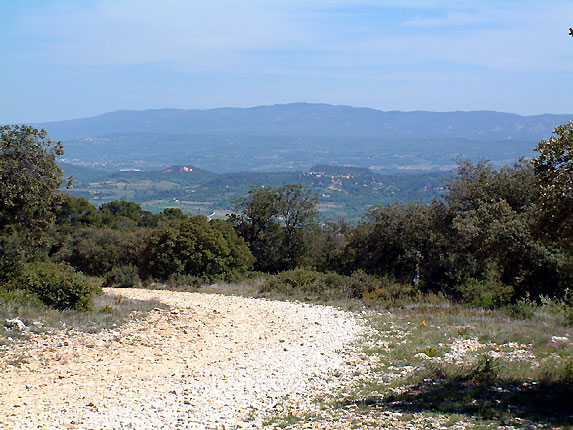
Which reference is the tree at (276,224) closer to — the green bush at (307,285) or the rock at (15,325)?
the green bush at (307,285)

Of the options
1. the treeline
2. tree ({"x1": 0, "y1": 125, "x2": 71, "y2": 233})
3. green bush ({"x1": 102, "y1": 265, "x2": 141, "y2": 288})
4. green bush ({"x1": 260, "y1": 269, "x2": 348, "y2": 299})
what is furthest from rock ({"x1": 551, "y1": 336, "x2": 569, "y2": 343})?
green bush ({"x1": 102, "y1": 265, "x2": 141, "y2": 288})

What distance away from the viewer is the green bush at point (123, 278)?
79.3 feet

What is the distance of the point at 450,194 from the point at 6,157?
690 inches

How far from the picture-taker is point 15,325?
39.1ft

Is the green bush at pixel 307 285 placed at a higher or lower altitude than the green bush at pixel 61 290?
lower

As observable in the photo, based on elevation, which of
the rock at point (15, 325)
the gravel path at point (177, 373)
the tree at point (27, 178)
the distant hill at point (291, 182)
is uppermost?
the tree at point (27, 178)

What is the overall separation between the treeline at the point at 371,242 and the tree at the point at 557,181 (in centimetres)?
2

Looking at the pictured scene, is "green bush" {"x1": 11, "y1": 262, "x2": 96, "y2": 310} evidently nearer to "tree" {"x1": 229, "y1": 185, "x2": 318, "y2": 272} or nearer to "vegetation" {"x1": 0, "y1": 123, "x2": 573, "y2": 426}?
"vegetation" {"x1": 0, "y1": 123, "x2": 573, "y2": 426}

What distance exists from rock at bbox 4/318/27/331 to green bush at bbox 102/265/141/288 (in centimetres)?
1204

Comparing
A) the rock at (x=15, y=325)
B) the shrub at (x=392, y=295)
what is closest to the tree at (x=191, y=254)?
the shrub at (x=392, y=295)

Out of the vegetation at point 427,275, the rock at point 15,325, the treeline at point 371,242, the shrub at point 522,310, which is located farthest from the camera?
the shrub at point 522,310

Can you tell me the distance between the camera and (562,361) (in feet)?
34.1

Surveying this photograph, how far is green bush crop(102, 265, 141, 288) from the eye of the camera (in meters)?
24.2

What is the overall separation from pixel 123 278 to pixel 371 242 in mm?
12239
